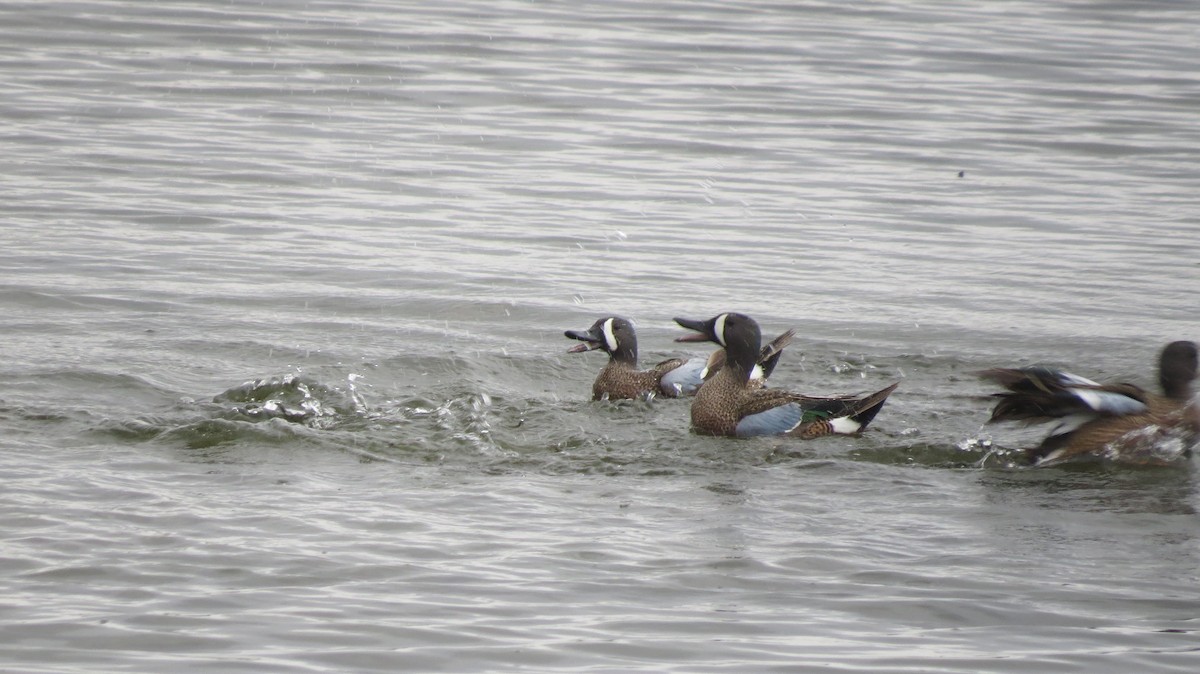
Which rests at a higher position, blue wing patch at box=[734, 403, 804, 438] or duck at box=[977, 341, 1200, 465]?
duck at box=[977, 341, 1200, 465]

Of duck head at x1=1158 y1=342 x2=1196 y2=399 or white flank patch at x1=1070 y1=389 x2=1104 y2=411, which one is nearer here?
white flank patch at x1=1070 y1=389 x2=1104 y2=411

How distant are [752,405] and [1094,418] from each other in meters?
1.66

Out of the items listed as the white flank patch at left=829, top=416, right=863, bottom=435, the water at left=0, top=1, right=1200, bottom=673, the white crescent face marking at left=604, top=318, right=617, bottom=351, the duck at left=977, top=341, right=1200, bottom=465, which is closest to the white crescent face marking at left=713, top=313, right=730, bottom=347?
the water at left=0, top=1, right=1200, bottom=673

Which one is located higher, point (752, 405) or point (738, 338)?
point (738, 338)

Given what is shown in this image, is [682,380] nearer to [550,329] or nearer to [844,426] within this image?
[550,329]

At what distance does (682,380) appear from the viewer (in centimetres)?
881

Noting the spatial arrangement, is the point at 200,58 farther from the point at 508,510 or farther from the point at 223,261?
the point at 508,510

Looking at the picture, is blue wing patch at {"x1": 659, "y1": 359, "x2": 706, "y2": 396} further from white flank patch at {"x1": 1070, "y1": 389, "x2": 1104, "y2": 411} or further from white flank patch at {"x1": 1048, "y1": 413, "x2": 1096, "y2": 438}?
white flank patch at {"x1": 1070, "y1": 389, "x2": 1104, "y2": 411}

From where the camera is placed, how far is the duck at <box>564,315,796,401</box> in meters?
8.48

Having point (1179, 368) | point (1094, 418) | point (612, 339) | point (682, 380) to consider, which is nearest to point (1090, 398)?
point (1094, 418)

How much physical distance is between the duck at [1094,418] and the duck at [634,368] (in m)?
1.59

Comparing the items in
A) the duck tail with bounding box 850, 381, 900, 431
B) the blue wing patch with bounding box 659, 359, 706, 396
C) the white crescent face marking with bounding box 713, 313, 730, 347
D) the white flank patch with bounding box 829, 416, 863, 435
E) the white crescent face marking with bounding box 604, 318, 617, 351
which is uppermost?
the white crescent face marking with bounding box 713, 313, 730, 347

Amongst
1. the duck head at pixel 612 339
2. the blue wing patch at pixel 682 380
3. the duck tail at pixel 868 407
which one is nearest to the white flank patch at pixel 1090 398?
the duck tail at pixel 868 407

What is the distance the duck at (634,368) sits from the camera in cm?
848
